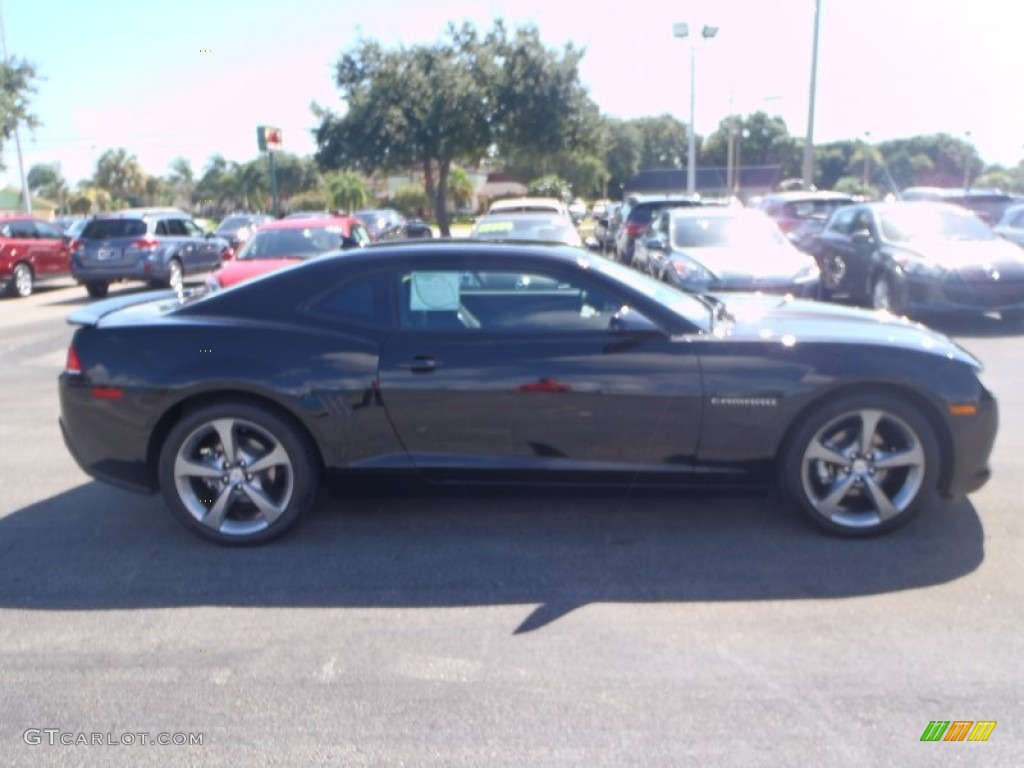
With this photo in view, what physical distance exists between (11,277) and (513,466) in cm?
1761

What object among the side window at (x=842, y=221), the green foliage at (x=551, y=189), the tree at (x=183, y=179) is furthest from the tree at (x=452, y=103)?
the tree at (x=183, y=179)

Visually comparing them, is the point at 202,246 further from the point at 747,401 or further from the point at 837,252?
the point at 747,401

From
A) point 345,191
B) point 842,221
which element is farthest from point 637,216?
point 345,191

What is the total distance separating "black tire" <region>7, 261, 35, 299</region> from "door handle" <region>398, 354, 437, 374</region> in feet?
56.7

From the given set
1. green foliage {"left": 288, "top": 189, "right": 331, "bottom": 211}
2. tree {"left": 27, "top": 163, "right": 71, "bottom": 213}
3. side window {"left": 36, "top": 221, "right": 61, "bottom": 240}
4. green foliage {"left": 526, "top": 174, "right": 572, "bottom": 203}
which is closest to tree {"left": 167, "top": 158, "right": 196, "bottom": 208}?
tree {"left": 27, "top": 163, "right": 71, "bottom": 213}

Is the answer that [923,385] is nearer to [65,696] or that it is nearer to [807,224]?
[65,696]

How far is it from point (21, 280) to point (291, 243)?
9.74 metres

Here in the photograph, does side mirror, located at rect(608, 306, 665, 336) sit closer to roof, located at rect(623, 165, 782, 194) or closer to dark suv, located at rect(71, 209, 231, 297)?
dark suv, located at rect(71, 209, 231, 297)

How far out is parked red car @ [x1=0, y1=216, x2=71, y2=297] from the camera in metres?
19.7

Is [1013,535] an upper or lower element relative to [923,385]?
lower

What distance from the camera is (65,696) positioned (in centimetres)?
377

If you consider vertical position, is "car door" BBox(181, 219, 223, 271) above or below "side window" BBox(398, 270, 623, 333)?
below

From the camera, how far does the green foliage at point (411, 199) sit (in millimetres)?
59594

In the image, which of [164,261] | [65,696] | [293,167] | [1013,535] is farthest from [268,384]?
[293,167]
